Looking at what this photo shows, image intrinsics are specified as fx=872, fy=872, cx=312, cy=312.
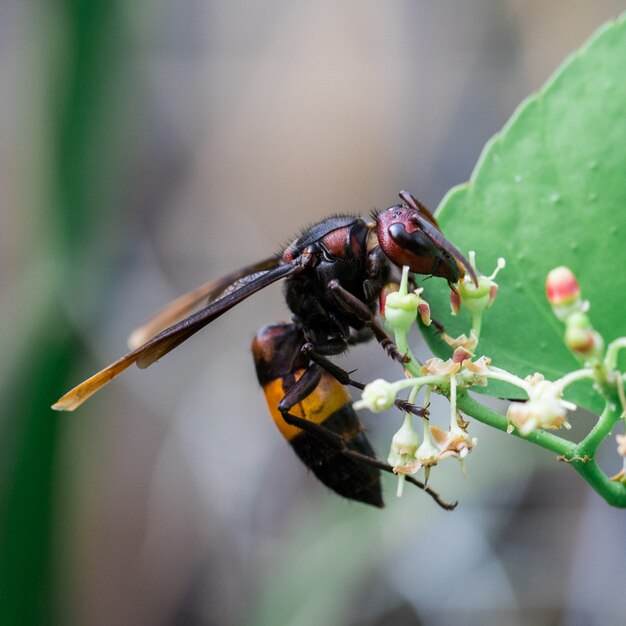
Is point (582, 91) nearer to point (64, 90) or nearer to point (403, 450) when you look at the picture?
point (403, 450)

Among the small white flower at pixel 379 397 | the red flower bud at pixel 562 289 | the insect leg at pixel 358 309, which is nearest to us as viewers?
the red flower bud at pixel 562 289

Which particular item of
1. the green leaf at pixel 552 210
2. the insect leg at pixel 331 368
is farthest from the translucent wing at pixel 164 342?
the green leaf at pixel 552 210

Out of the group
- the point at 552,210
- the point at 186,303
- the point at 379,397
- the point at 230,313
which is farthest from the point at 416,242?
the point at 230,313

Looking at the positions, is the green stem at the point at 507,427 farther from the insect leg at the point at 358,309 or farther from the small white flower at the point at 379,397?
the insect leg at the point at 358,309

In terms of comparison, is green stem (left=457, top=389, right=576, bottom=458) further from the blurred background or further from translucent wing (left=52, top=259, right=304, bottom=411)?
the blurred background

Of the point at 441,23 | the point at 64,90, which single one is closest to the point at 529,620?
the point at 64,90

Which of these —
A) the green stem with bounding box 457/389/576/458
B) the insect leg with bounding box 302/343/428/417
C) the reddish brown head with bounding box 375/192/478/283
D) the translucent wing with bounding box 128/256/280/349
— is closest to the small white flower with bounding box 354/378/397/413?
the green stem with bounding box 457/389/576/458

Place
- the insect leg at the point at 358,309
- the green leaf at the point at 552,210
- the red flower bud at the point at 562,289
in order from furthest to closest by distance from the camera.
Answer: the insect leg at the point at 358,309 → the green leaf at the point at 552,210 → the red flower bud at the point at 562,289
